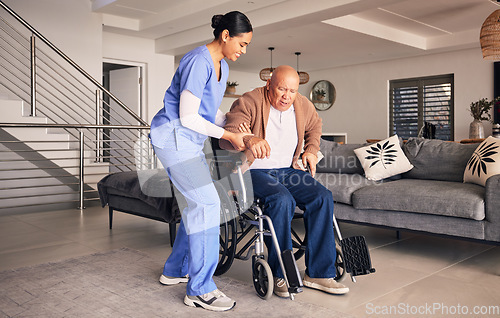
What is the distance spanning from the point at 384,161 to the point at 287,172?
5.07 ft

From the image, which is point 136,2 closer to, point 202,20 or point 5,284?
point 202,20

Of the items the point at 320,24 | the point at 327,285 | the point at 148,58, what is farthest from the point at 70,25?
the point at 327,285

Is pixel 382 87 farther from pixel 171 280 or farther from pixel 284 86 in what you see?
pixel 171 280

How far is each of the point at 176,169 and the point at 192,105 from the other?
0.31 m

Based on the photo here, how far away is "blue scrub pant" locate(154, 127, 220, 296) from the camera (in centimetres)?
205

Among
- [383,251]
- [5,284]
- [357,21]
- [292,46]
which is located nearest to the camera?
[5,284]

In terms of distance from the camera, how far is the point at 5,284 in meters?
2.44

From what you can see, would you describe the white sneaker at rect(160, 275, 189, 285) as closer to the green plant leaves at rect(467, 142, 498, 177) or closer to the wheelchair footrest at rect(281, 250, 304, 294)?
the wheelchair footrest at rect(281, 250, 304, 294)

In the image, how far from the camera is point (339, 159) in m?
4.15

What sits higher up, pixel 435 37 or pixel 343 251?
pixel 435 37

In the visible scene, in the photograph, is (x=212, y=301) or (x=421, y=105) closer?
(x=212, y=301)

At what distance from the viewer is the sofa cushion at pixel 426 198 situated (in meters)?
2.76

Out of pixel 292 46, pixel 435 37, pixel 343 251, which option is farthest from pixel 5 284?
pixel 435 37

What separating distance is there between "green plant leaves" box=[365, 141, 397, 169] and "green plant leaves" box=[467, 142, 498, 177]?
2.05 feet
